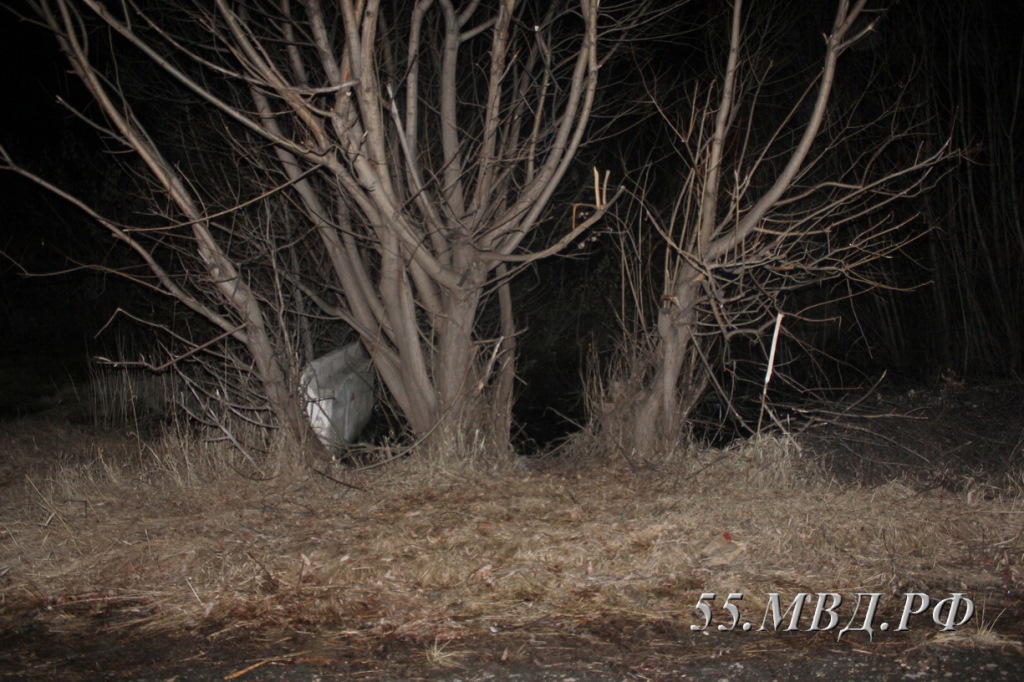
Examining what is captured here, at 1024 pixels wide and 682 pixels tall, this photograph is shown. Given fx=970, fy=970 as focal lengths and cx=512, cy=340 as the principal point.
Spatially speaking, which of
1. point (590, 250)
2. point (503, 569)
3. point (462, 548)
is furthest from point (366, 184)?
point (590, 250)

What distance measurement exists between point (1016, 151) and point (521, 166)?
257 inches

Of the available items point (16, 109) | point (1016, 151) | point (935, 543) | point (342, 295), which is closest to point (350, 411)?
point (342, 295)

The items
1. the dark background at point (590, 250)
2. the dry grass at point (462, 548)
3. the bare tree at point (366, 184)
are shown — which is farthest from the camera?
the dark background at point (590, 250)

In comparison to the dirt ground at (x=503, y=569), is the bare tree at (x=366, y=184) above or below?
above

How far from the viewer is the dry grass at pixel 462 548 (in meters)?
4.30

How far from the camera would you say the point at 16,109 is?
19688 millimetres

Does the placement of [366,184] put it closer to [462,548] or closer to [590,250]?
[462,548]

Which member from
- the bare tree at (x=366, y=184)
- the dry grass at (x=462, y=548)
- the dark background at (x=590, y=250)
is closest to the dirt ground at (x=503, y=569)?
the dry grass at (x=462, y=548)

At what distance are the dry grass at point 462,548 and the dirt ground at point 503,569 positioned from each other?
0.04ft

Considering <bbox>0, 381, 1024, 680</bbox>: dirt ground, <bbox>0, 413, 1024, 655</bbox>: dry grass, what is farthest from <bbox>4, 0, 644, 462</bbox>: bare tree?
<bbox>0, 413, 1024, 655</bbox>: dry grass

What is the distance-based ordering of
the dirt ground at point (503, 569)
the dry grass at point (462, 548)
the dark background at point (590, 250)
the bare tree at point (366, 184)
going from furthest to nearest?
the dark background at point (590, 250), the bare tree at point (366, 184), the dry grass at point (462, 548), the dirt ground at point (503, 569)

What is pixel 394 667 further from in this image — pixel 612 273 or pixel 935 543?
pixel 612 273

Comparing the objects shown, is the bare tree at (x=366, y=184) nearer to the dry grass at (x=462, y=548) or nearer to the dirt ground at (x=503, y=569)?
the dirt ground at (x=503, y=569)

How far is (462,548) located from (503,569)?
0.32 metres
